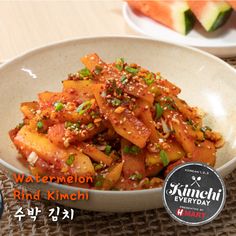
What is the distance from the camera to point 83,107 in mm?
1521

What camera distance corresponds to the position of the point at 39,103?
1.68 meters

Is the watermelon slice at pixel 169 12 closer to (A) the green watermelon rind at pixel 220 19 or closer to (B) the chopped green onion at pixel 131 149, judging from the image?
(A) the green watermelon rind at pixel 220 19

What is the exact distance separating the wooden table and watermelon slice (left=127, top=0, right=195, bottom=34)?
0.15 m

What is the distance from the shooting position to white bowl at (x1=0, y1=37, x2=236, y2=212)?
1.77 metres

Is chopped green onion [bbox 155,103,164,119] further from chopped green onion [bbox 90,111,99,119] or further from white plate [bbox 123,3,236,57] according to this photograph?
white plate [bbox 123,3,236,57]

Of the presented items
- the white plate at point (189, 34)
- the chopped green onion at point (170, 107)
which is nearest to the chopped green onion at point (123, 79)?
the chopped green onion at point (170, 107)

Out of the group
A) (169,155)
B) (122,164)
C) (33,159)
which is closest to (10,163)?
(33,159)

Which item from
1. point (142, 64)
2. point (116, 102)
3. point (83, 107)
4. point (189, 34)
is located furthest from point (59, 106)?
point (189, 34)

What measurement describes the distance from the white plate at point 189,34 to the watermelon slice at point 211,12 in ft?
0.16

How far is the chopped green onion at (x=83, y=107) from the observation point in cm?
151

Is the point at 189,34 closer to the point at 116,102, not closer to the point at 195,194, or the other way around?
the point at 116,102

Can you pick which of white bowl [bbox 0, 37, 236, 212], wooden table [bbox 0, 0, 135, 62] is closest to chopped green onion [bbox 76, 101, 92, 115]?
white bowl [bbox 0, 37, 236, 212]

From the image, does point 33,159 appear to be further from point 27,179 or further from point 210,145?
point 210,145

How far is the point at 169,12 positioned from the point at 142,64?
2.81ft
